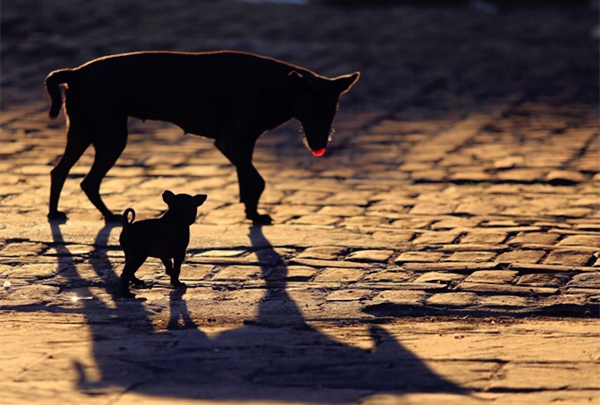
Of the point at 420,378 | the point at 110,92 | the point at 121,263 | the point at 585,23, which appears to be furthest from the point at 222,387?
the point at 585,23

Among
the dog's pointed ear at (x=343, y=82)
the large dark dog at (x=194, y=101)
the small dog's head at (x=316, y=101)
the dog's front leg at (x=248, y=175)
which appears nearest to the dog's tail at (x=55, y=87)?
the large dark dog at (x=194, y=101)

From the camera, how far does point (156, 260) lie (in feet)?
24.9

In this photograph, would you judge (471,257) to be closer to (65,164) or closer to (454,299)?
(454,299)

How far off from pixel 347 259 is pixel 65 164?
98.4 inches

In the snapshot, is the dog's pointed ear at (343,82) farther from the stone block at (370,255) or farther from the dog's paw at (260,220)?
the stone block at (370,255)

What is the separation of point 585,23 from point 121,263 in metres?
15.6

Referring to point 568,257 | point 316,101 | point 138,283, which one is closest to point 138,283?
point 138,283

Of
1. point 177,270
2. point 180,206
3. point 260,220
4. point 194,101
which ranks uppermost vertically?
point 194,101

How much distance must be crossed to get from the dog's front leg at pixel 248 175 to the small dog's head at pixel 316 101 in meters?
0.53

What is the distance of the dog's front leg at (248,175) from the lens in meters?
8.79

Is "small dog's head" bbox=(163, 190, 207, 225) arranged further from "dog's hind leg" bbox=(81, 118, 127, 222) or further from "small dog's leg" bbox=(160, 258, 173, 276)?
"dog's hind leg" bbox=(81, 118, 127, 222)

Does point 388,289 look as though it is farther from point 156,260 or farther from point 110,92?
point 110,92

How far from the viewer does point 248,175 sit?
29.1ft

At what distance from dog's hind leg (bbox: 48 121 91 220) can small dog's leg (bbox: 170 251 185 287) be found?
2.23 m
